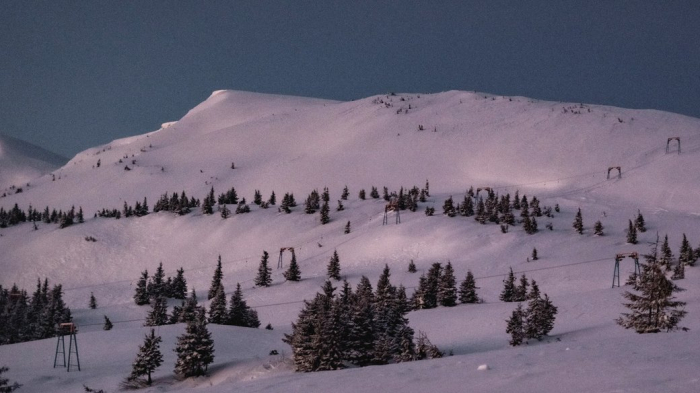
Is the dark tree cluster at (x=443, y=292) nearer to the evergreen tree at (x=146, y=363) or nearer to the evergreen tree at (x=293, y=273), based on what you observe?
the evergreen tree at (x=293, y=273)

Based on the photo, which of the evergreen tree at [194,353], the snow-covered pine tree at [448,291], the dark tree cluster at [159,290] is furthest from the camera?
the dark tree cluster at [159,290]

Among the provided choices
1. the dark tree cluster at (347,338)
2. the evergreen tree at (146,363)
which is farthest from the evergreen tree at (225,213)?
the dark tree cluster at (347,338)

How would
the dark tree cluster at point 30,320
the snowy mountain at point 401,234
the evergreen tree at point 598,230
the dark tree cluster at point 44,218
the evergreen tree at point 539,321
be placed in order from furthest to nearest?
1. the dark tree cluster at point 44,218
2. the evergreen tree at point 598,230
3. the dark tree cluster at point 30,320
4. the evergreen tree at point 539,321
5. the snowy mountain at point 401,234

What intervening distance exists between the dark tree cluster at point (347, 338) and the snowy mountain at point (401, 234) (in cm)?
225

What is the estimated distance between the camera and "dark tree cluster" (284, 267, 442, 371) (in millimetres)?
23266

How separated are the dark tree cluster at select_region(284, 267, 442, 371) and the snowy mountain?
225 cm

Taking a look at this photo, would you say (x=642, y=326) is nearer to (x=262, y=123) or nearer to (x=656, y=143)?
(x=656, y=143)

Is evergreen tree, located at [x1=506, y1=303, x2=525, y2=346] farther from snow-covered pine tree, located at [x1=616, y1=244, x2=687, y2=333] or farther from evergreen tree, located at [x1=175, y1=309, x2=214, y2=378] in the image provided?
evergreen tree, located at [x1=175, y1=309, x2=214, y2=378]

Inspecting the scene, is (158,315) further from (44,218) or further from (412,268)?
(44,218)

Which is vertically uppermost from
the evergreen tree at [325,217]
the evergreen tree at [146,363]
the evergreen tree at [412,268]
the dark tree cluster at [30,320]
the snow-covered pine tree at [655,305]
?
the evergreen tree at [325,217]

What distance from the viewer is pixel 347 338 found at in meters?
24.7

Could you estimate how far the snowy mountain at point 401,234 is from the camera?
14820 millimetres

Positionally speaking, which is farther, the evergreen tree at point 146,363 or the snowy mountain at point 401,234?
the evergreen tree at point 146,363

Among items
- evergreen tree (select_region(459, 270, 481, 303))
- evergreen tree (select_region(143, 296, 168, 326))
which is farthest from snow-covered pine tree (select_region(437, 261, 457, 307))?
evergreen tree (select_region(143, 296, 168, 326))
